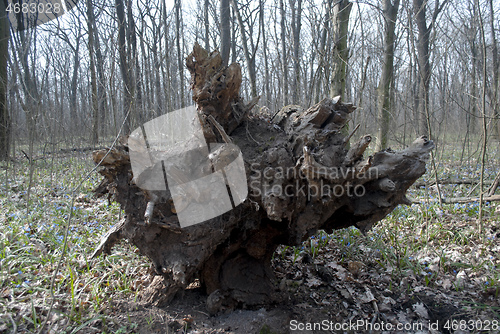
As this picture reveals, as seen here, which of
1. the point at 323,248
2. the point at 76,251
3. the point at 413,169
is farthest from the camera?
the point at 323,248

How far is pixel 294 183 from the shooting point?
2.11 meters

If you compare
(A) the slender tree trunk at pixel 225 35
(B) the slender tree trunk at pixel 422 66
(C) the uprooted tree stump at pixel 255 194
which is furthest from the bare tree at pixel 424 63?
(A) the slender tree trunk at pixel 225 35

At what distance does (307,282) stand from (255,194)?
1263 mm

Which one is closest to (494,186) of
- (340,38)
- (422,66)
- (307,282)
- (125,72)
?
(307,282)

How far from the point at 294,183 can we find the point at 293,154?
253mm

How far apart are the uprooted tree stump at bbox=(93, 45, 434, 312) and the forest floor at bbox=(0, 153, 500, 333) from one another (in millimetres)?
247

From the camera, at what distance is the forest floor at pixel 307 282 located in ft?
7.06

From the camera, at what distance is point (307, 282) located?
2.76 metres

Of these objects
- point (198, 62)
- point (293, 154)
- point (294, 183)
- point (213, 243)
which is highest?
point (198, 62)

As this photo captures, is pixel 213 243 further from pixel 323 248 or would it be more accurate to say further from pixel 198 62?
pixel 323 248

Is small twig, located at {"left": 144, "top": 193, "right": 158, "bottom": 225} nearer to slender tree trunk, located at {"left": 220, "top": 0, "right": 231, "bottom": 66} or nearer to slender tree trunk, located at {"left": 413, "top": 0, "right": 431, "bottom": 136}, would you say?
slender tree trunk, located at {"left": 413, "top": 0, "right": 431, "bottom": 136}

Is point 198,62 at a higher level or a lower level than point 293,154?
higher

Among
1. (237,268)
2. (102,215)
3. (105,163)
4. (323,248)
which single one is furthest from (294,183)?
(102,215)

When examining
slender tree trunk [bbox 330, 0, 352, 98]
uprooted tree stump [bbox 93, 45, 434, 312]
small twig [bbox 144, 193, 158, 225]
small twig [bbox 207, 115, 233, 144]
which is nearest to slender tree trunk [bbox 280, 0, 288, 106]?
slender tree trunk [bbox 330, 0, 352, 98]
